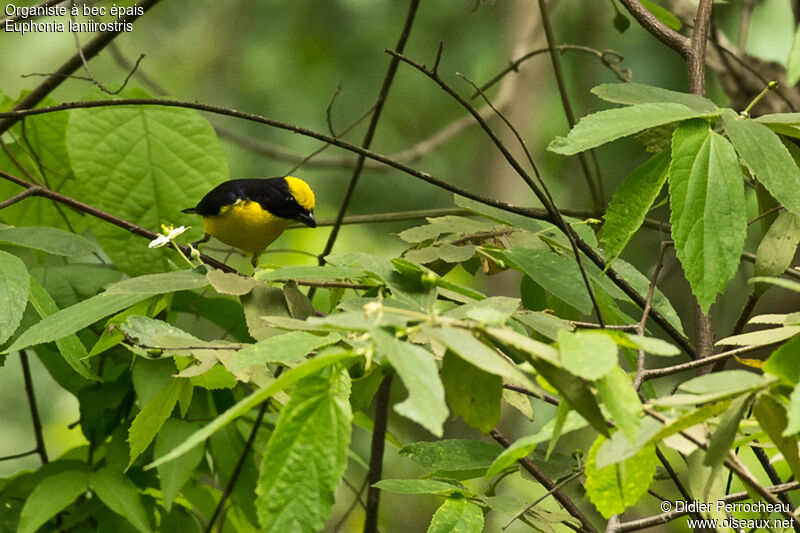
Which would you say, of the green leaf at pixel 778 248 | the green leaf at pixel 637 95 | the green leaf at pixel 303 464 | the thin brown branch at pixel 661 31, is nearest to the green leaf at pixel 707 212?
the green leaf at pixel 637 95

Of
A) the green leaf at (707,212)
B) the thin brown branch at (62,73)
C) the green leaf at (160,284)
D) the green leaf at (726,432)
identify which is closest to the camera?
the green leaf at (726,432)

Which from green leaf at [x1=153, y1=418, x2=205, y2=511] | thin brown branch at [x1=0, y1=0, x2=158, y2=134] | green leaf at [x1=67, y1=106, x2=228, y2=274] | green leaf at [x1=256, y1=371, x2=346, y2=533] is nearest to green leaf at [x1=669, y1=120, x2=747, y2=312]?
green leaf at [x1=256, y1=371, x2=346, y2=533]

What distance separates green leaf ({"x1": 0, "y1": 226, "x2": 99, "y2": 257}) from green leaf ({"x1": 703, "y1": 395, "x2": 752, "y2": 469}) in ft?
3.60

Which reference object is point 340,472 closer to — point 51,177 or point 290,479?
point 290,479

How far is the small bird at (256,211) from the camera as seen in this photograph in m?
2.88

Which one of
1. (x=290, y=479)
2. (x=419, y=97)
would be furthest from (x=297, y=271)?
(x=419, y=97)

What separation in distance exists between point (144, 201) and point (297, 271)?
3.23 feet

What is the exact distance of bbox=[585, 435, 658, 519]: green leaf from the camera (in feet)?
2.85

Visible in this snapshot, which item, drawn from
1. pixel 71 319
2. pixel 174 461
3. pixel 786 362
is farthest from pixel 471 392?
pixel 174 461

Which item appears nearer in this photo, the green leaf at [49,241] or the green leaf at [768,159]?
the green leaf at [768,159]

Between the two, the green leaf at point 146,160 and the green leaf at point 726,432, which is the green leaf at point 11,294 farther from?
the green leaf at point 726,432

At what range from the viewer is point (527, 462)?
1.18 m

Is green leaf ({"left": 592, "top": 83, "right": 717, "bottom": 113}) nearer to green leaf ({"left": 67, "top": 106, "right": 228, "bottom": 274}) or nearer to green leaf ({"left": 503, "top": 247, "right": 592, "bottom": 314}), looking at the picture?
green leaf ({"left": 503, "top": 247, "right": 592, "bottom": 314})

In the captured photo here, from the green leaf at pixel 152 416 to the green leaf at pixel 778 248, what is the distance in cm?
83
